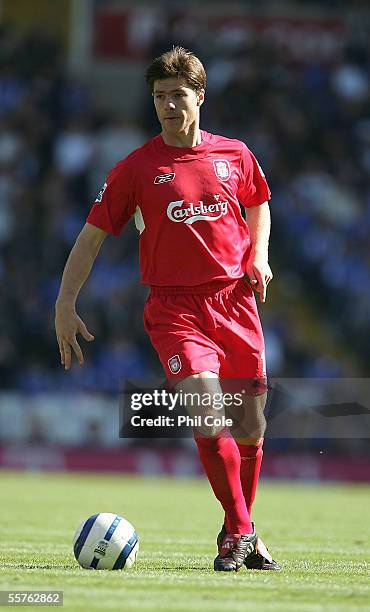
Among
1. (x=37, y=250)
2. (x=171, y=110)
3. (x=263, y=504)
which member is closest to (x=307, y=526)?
(x=263, y=504)

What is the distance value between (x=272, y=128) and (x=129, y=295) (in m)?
4.46

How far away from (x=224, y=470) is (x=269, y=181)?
14.7 metres

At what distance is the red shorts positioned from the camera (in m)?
6.59

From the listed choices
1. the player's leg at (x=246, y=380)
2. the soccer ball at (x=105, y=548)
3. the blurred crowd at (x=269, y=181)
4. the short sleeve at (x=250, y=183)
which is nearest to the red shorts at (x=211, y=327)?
the player's leg at (x=246, y=380)

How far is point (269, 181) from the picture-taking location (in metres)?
20.9

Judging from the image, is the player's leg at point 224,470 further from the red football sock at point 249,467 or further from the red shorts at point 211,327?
the red football sock at point 249,467

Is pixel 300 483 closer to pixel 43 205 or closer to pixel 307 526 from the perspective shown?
pixel 43 205

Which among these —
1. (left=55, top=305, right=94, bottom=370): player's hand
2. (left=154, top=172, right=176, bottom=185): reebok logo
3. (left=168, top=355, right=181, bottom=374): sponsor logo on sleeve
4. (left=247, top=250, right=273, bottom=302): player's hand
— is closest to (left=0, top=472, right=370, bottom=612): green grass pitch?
(left=168, top=355, right=181, bottom=374): sponsor logo on sleeve

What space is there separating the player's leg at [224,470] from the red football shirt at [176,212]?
61 centimetres

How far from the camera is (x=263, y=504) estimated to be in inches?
514

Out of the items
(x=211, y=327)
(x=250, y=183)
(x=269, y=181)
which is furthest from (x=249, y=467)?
(x=269, y=181)

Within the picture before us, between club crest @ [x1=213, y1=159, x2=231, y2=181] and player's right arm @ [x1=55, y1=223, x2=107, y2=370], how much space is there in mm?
695

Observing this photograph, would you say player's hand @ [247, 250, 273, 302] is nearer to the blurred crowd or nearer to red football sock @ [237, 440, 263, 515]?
red football sock @ [237, 440, 263, 515]

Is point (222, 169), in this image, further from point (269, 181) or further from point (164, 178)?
point (269, 181)
